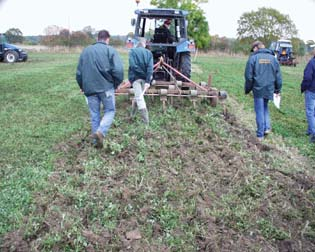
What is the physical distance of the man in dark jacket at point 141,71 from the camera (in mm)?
6148

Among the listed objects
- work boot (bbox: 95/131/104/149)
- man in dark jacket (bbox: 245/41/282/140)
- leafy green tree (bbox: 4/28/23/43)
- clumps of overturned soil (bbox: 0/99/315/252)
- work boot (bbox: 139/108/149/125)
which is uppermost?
leafy green tree (bbox: 4/28/23/43)

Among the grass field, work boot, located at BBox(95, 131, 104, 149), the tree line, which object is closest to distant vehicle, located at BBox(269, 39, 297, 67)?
the tree line

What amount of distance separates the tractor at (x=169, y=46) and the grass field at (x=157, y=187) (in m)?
1.30

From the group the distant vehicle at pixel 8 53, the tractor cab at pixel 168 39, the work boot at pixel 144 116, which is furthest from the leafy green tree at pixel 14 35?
the work boot at pixel 144 116

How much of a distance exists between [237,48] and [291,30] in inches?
274

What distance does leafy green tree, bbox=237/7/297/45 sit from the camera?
43375 mm

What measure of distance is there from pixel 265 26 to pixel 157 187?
4399 cm

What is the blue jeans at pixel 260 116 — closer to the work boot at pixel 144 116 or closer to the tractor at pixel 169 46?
the tractor at pixel 169 46

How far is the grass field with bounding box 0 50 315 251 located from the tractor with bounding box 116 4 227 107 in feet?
4.27

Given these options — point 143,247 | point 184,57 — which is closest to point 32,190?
point 143,247

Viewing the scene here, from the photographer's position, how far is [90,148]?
4996 millimetres

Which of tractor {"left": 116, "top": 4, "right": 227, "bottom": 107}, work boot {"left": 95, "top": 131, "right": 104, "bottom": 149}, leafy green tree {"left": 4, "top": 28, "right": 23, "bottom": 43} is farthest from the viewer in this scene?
leafy green tree {"left": 4, "top": 28, "right": 23, "bottom": 43}

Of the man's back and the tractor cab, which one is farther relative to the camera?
the tractor cab

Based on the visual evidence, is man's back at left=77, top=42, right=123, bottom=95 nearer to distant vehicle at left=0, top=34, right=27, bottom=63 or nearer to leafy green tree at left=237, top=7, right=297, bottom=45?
distant vehicle at left=0, top=34, right=27, bottom=63
